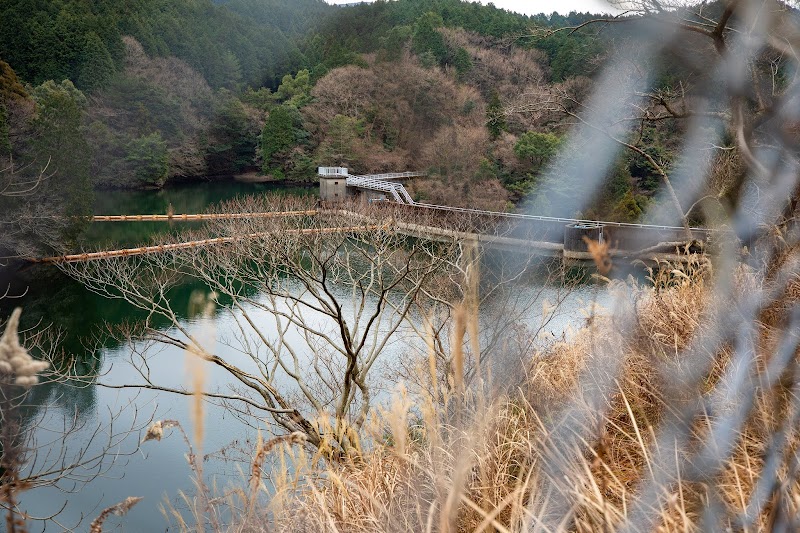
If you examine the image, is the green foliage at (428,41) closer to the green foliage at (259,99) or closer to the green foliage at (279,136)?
the green foliage at (279,136)

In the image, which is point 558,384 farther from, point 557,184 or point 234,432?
point 557,184

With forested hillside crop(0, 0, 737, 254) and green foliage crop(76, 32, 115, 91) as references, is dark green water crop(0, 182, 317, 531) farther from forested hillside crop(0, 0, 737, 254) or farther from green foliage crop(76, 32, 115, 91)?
green foliage crop(76, 32, 115, 91)

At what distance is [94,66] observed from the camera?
19.4m

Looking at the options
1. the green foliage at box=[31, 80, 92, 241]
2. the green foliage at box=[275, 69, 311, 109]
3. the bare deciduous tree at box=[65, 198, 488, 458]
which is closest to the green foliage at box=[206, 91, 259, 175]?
the green foliage at box=[275, 69, 311, 109]

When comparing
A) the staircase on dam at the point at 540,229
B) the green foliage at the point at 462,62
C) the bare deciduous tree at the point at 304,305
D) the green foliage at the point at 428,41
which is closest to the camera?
the bare deciduous tree at the point at 304,305

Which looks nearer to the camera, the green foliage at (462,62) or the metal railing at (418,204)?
the metal railing at (418,204)

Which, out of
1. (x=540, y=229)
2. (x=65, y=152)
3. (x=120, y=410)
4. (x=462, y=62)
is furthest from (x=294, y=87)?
(x=120, y=410)

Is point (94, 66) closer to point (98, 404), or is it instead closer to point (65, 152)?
point (65, 152)

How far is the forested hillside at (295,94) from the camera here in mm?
14375

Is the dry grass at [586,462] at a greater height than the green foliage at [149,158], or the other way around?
the dry grass at [586,462]

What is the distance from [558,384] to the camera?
1.76m

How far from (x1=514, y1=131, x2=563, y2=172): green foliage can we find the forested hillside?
1.1 inches

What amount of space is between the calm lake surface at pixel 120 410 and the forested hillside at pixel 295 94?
18.2 ft

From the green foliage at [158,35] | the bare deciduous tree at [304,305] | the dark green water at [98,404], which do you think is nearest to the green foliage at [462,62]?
the green foliage at [158,35]
